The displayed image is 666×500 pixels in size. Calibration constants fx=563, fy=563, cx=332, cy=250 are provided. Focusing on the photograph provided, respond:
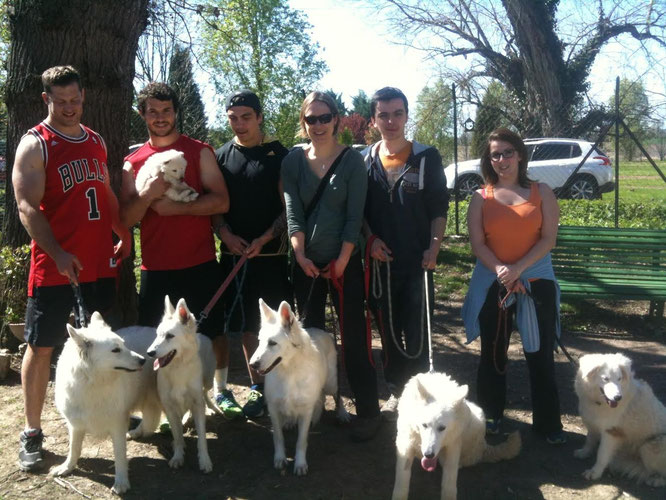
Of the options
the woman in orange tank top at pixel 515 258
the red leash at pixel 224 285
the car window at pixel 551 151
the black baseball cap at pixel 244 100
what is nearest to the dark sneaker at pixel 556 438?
the woman in orange tank top at pixel 515 258

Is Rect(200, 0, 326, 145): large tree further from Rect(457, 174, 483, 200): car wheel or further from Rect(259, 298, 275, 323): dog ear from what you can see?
Rect(259, 298, 275, 323): dog ear

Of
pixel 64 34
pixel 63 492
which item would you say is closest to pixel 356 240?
pixel 63 492

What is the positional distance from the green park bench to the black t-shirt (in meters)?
3.60

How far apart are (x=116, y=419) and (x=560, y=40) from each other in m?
23.3

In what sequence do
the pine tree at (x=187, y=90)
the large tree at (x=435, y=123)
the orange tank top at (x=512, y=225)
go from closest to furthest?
the orange tank top at (x=512, y=225)
the pine tree at (x=187, y=90)
the large tree at (x=435, y=123)

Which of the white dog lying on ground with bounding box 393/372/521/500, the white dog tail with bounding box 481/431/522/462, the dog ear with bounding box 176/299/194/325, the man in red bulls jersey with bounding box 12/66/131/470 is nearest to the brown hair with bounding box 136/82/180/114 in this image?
the man in red bulls jersey with bounding box 12/66/131/470

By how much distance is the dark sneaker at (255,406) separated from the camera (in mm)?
4285

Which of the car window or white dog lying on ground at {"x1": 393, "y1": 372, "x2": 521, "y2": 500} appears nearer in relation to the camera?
white dog lying on ground at {"x1": 393, "y1": 372, "x2": 521, "y2": 500}

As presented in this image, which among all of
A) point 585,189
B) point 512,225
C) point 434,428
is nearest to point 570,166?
point 585,189

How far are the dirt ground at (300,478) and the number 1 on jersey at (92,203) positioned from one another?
5.24 feet

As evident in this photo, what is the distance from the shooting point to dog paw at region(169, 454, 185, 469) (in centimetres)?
360

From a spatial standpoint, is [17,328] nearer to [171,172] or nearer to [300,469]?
[171,172]

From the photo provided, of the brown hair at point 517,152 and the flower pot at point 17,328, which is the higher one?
the brown hair at point 517,152

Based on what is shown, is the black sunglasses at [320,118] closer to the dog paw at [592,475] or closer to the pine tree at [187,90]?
the dog paw at [592,475]
